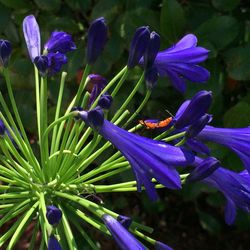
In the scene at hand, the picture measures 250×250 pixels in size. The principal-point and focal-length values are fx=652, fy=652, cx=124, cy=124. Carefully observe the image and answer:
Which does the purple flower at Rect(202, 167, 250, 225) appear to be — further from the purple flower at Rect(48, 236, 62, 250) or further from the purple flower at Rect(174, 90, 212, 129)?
the purple flower at Rect(48, 236, 62, 250)

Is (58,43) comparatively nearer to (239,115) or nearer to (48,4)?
(48,4)

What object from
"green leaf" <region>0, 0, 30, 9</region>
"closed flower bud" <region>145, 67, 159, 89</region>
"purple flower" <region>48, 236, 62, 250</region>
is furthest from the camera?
"green leaf" <region>0, 0, 30, 9</region>

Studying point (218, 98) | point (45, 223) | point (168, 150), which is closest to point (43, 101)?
point (45, 223)

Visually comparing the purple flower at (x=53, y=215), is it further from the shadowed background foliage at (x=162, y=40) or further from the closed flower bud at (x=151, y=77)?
the shadowed background foliage at (x=162, y=40)

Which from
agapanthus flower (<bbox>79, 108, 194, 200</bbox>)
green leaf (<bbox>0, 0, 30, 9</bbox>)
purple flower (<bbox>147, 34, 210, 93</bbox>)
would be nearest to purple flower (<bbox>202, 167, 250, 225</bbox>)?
agapanthus flower (<bbox>79, 108, 194, 200</bbox>)

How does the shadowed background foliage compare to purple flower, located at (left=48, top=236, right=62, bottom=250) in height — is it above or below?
above

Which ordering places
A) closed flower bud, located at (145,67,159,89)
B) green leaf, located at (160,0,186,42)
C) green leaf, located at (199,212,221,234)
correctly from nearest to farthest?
closed flower bud, located at (145,67,159,89), green leaf, located at (160,0,186,42), green leaf, located at (199,212,221,234)

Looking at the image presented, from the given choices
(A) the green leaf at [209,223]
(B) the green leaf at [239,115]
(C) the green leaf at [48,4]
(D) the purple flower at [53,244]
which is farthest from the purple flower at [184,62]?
(A) the green leaf at [209,223]
